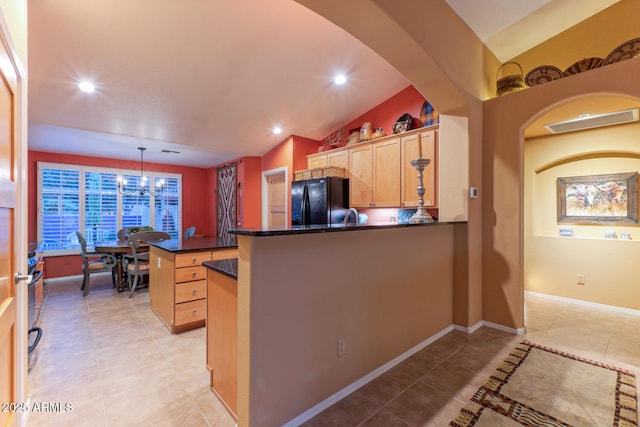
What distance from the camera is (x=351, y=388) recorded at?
6.27ft

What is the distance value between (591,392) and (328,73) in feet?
12.6

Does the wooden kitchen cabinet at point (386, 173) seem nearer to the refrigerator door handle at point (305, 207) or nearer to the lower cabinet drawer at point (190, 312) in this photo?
the refrigerator door handle at point (305, 207)

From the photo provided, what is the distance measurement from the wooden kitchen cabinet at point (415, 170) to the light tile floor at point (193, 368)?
5.21ft

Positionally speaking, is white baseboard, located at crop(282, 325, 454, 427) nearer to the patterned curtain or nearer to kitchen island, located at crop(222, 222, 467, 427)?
kitchen island, located at crop(222, 222, 467, 427)

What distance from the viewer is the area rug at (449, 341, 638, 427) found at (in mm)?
1658

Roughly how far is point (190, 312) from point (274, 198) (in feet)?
10.2

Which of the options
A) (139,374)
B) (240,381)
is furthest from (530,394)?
(139,374)

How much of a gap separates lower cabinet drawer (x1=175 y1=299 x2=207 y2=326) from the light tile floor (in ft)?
0.45

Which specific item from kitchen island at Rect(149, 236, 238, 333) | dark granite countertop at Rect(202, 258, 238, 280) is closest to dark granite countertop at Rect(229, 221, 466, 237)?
dark granite countertop at Rect(202, 258, 238, 280)

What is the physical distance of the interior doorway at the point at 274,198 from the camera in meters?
5.46

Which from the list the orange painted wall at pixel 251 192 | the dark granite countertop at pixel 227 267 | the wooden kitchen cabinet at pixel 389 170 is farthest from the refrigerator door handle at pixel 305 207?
the dark granite countertop at pixel 227 267

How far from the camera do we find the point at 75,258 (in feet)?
18.8

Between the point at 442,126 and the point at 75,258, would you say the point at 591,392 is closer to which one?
the point at 442,126

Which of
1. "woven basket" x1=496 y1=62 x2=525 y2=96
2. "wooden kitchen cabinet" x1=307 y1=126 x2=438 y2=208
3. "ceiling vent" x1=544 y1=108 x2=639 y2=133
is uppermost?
"woven basket" x1=496 y1=62 x2=525 y2=96
